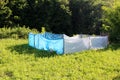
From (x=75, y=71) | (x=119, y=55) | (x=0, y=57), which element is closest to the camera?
(x=75, y=71)

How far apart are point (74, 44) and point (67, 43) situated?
0.56 metres

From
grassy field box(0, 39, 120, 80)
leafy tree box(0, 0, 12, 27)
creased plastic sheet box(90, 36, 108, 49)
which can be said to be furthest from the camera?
leafy tree box(0, 0, 12, 27)

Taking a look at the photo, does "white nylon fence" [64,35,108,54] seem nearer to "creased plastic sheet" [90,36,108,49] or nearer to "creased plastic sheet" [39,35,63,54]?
"creased plastic sheet" [90,36,108,49]

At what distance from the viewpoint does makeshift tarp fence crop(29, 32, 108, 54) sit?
1606 cm

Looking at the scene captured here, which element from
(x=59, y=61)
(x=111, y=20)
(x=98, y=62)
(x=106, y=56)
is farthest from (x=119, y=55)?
(x=111, y=20)

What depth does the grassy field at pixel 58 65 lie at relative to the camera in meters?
11.6

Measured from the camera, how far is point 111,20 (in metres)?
21.5

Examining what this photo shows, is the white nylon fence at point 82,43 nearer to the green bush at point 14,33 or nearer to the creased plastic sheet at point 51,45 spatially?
the creased plastic sheet at point 51,45

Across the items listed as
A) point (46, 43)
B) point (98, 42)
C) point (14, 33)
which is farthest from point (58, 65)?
point (14, 33)

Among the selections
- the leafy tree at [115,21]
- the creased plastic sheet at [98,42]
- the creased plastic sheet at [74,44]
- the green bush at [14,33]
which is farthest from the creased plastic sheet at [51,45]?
the green bush at [14,33]

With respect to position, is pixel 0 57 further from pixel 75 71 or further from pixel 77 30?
pixel 77 30

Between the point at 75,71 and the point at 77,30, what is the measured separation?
20769 mm

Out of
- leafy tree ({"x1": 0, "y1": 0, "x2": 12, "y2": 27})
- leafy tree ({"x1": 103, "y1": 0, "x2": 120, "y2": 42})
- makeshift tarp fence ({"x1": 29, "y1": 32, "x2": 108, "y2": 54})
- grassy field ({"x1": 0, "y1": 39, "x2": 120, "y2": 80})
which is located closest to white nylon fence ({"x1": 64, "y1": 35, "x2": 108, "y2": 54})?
makeshift tarp fence ({"x1": 29, "y1": 32, "x2": 108, "y2": 54})

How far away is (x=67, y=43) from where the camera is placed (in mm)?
16094
